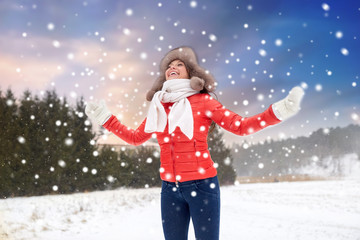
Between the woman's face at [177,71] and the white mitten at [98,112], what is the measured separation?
816mm

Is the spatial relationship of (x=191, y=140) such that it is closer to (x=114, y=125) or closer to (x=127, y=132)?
(x=127, y=132)

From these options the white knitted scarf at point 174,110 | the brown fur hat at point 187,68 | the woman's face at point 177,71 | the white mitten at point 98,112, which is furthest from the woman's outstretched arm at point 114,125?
the woman's face at point 177,71

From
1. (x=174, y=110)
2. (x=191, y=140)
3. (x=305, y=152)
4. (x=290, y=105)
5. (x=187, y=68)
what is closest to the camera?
(x=290, y=105)

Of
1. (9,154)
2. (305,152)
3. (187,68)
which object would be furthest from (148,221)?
(305,152)

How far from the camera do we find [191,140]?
2.74 metres

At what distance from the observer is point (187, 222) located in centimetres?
280

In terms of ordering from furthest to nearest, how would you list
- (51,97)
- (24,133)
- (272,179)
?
(272,179)
(51,97)
(24,133)

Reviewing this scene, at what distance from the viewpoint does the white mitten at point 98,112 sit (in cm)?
330

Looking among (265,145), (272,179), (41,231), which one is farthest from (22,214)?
(265,145)

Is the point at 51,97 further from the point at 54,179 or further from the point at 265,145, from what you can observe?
the point at 265,145

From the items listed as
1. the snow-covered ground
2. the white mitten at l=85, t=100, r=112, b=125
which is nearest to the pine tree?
the snow-covered ground

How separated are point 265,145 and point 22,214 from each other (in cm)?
4363

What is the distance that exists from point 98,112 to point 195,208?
1.56 m

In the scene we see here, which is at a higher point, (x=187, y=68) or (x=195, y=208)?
(x=187, y=68)
